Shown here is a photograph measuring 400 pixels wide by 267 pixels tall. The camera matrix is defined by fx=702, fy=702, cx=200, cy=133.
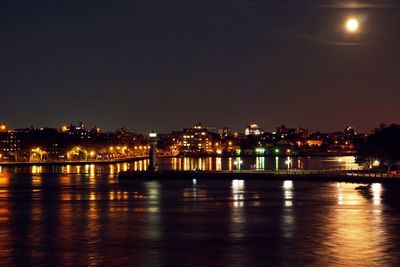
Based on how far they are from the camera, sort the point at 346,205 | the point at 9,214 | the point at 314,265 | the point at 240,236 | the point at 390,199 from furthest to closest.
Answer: the point at 390,199
the point at 346,205
the point at 9,214
the point at 240,236
the point at 314,265

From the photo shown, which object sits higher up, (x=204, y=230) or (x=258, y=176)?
(x=258, y=176)

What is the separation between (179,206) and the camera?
42969mm

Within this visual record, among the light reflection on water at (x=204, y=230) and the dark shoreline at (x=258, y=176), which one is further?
the dark shoreline at (x=258, y=176)

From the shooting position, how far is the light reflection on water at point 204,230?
926 inches

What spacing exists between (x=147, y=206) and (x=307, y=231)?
50.6 feet

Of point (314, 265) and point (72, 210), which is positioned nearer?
point (314, 265)

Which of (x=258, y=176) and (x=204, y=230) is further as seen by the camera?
(x=258, y=176)

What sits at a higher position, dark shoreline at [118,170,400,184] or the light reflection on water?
dark shoreline at [118,170,400,184]

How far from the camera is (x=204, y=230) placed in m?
30.5

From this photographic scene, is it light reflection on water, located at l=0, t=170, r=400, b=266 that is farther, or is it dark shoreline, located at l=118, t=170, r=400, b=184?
dark shoreline, located at l=118, t=170, r=400, b=184

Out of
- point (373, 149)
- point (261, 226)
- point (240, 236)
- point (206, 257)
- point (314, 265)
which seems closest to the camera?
point (314, 265)

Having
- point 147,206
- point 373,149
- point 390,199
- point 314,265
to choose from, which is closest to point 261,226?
point 314,265

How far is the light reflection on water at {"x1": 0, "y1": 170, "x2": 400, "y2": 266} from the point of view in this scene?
926 inches

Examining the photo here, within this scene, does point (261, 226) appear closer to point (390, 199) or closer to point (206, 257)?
point (206, 257)
